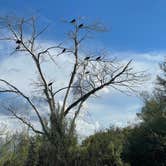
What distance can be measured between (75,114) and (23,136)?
14.8ft

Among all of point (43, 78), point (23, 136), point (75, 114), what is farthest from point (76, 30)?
point (23, 136)

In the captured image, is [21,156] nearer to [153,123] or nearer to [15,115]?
[15,115]

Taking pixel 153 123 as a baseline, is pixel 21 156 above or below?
below

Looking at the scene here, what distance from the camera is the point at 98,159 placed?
23.6m

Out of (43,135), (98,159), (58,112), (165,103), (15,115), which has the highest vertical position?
(165,103)

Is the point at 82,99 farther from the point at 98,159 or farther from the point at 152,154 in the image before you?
the point at 98,159

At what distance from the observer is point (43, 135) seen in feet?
87.6

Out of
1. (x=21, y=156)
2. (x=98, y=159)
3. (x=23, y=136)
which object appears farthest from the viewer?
(x=23, y=136)

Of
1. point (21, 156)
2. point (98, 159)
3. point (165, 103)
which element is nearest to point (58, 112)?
point (21, 156)

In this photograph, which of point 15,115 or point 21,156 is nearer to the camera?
point 21,156

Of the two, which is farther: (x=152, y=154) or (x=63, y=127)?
(x=152, y=154)

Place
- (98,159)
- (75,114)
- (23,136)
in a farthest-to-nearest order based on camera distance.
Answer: (75,114), (23,136), (98,159)

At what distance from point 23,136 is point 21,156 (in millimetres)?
2024

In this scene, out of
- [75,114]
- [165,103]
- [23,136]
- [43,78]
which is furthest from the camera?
[165,103]
